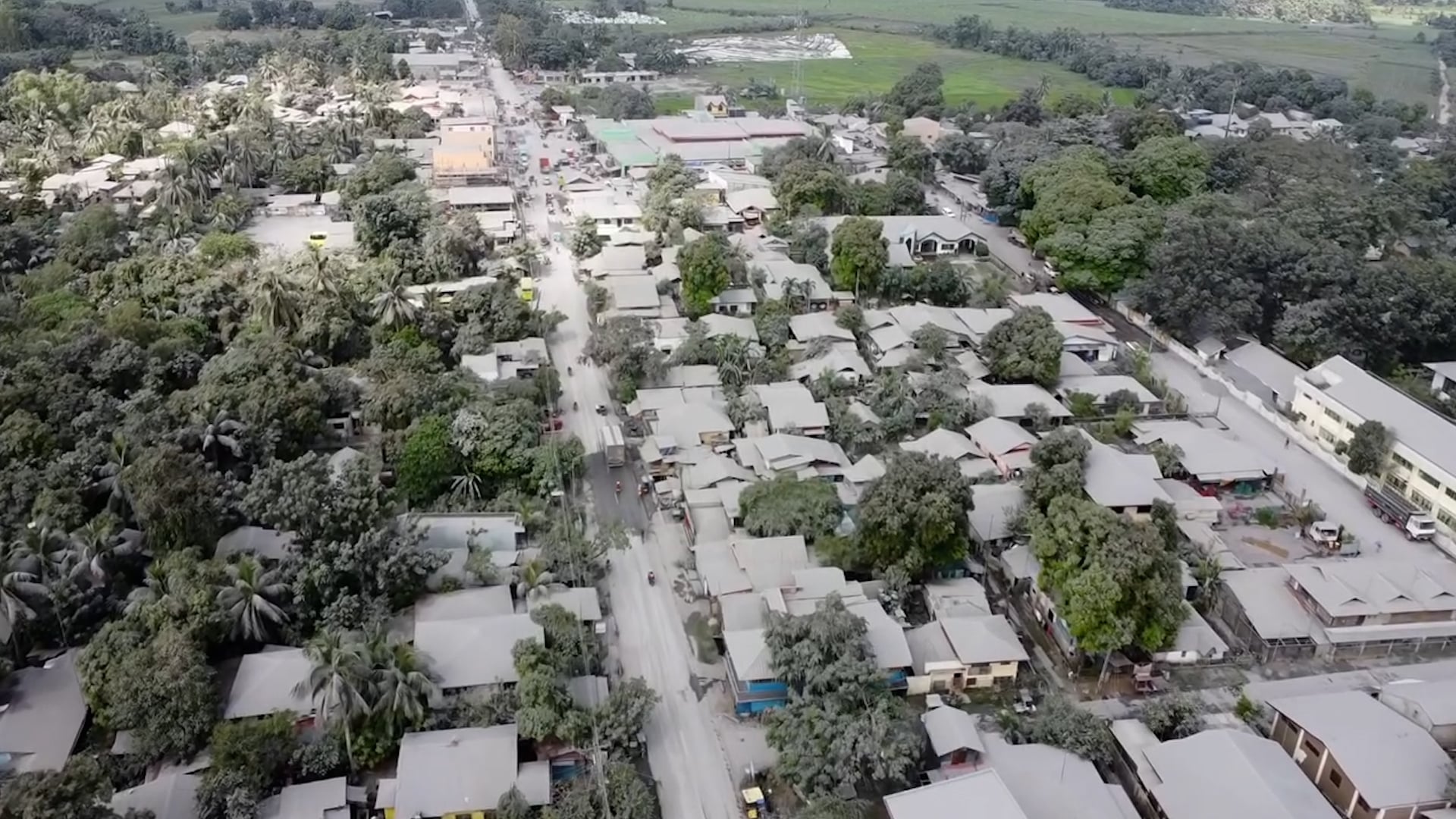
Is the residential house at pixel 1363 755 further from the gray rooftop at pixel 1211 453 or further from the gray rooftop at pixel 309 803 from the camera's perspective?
the gray rooftop at pixel 309 803

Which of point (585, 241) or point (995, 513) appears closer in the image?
point (995, 513)

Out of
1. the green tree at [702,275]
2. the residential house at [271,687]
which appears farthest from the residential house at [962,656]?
the green tree at [702,275]

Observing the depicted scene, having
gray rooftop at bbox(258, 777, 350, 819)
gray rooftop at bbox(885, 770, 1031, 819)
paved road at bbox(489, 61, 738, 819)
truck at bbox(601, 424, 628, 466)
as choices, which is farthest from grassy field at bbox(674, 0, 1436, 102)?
gray rooftop at bbox(258, 777, 350, 819)

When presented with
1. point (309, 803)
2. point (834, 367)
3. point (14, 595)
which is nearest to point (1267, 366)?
point (834, 367)

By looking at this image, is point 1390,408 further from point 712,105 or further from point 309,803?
point 712,105

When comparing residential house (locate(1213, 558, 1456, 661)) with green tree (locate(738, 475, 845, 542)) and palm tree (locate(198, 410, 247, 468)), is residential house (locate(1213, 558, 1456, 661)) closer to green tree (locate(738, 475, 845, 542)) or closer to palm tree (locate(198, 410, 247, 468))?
green tree (locate(738, 475, 845, 542))

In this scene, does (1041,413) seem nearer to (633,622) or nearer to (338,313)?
(633,622)

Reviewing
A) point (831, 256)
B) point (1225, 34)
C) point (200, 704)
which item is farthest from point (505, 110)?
point (1225, 34)
